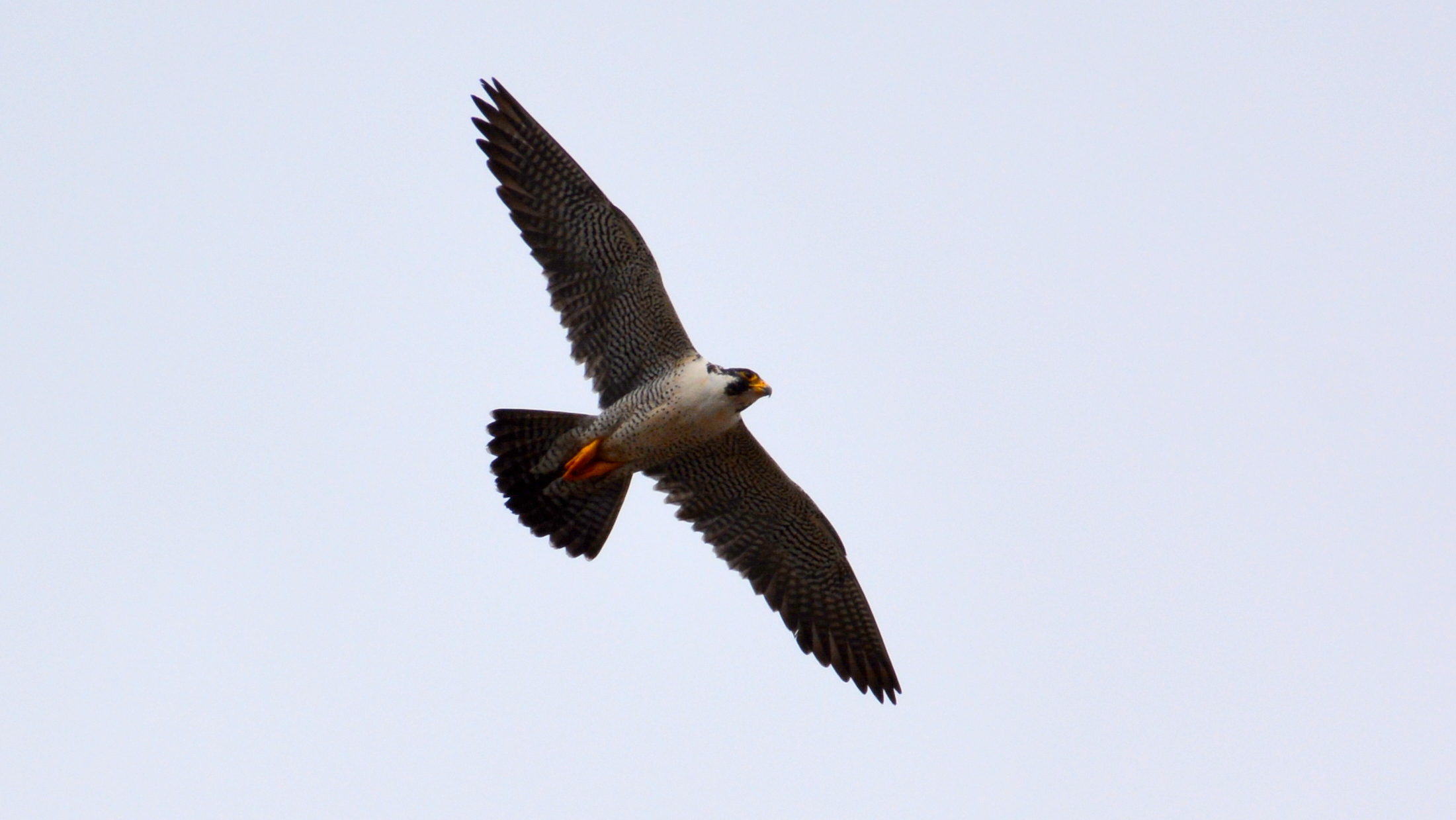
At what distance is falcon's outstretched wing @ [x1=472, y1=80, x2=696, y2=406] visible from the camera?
12383mm

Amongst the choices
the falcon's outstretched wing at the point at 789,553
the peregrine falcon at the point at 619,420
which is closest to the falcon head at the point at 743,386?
the peregrine falcon at the point at 619,420

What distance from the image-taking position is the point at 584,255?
12.5 meters

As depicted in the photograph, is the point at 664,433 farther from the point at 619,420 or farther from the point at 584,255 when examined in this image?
the point at 584,255

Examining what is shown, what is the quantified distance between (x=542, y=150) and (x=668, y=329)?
5.33 feet

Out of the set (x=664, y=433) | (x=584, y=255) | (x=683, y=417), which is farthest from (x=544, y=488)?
(x=584, y=255)

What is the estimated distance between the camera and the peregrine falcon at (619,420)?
40.5 feet

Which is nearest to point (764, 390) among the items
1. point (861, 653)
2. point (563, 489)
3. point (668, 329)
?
point (668, 329)

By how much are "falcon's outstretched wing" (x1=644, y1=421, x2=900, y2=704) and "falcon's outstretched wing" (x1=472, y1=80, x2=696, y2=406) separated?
1029 millimetres

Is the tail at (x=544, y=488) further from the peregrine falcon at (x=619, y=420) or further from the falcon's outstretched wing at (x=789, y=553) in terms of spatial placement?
the falcon's outstretched wing at (x=789, y=553)

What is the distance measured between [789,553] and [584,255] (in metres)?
2.96

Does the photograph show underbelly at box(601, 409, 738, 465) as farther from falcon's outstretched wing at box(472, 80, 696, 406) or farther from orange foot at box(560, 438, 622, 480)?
falcon's outstretched wing at box(472, 80, 696, 406)

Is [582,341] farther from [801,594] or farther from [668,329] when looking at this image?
[801,594]

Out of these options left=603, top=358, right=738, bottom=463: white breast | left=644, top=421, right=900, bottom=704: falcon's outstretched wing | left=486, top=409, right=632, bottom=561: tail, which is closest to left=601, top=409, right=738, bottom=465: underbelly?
left=603, top=358, right=738, bottom=463: white breast

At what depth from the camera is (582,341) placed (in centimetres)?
1264
